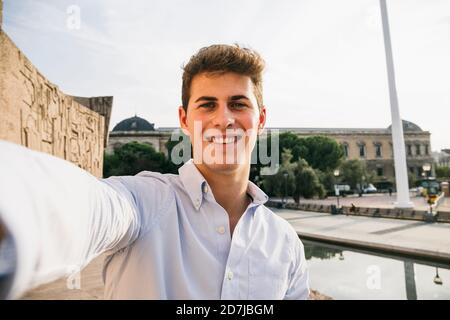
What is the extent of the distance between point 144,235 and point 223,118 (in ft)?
1.77

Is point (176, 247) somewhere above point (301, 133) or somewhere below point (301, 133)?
below

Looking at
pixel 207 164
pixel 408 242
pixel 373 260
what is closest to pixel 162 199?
pixel 207 164

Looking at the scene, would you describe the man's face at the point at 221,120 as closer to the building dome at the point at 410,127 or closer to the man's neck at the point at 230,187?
the man's neck at the point at 230,187

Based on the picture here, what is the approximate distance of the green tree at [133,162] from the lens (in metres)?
27.1

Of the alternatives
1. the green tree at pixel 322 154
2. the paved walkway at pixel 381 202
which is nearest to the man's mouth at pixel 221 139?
the paved walkway at pixel 381 202

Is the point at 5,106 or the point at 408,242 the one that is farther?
the point at 408,242

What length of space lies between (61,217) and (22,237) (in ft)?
0.29

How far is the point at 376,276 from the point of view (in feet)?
19.5

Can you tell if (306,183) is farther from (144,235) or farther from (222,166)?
(144,235)

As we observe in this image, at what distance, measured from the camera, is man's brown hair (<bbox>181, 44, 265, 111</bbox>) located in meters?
1.27

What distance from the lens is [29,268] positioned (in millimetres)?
334

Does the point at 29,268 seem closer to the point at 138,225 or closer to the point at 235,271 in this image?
the point at 138,225

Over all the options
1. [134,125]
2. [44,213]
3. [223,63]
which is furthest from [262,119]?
[134,125]

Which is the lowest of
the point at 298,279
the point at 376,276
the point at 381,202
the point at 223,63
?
the point at 376,276
